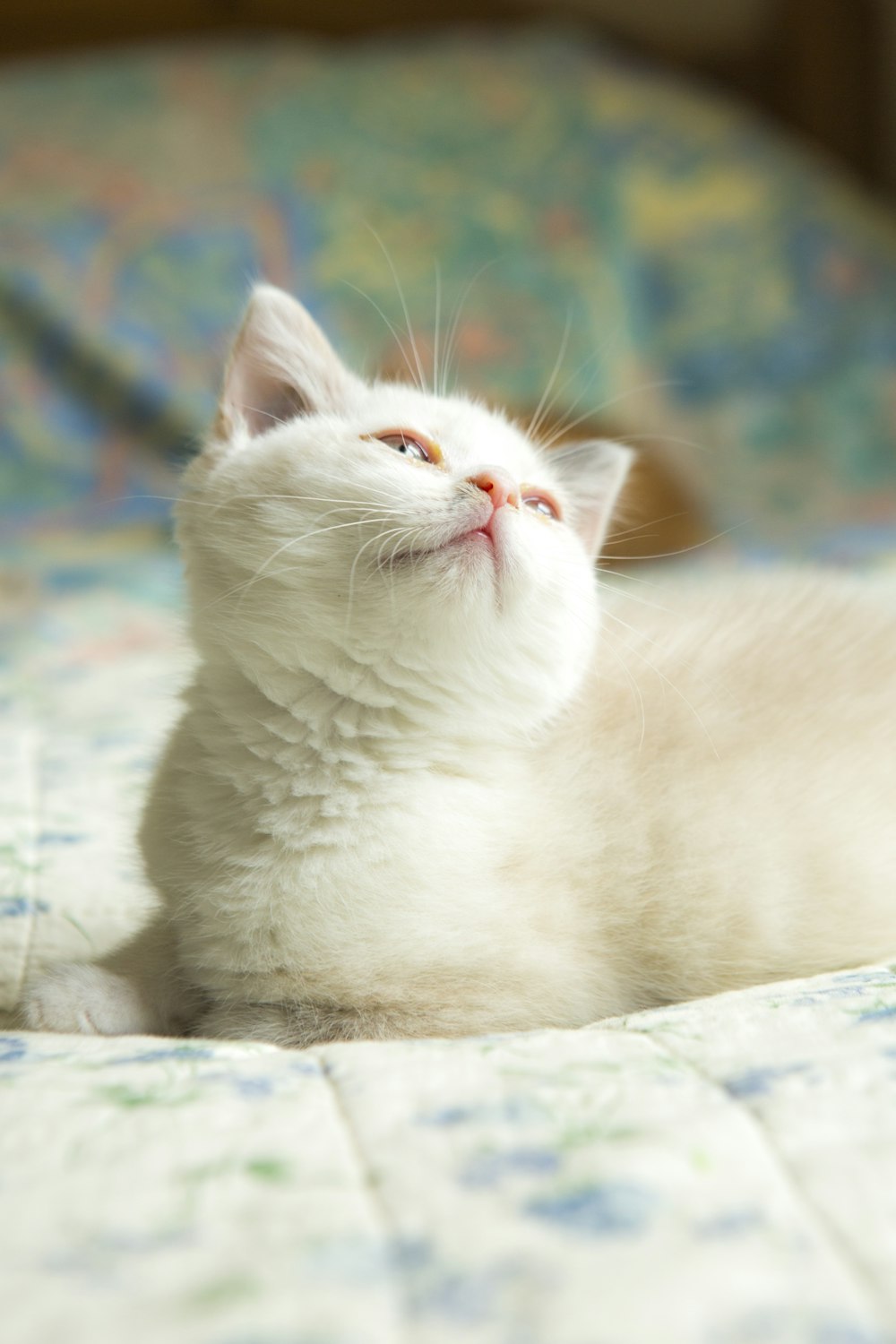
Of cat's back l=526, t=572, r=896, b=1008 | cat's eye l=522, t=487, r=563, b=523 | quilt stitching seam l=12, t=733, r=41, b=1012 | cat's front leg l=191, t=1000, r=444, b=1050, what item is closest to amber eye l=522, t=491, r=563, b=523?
cat's eye l=522, t=487, r=563, b=523

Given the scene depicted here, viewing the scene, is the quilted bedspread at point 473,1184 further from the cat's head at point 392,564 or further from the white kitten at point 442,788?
the cat's head at point 392,564

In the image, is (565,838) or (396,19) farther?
(396,19)

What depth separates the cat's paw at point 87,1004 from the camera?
0.86 meters

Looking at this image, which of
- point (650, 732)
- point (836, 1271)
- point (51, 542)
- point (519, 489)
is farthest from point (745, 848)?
point (51, 542)

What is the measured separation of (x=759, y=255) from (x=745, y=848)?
2.22 meters

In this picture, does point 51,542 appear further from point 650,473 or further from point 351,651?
point 351,651

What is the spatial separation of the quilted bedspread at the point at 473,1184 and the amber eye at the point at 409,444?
420mm

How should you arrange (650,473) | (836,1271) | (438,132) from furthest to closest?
(438,132), (650,473), (836,1271)

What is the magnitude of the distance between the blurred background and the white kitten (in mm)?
1401

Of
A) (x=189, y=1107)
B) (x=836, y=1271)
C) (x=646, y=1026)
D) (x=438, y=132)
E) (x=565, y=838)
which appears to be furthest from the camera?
(x=438, y=132)

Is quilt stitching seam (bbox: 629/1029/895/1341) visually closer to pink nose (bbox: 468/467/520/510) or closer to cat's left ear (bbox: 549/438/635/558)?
pink nose (bbox: 468/467/520/510)

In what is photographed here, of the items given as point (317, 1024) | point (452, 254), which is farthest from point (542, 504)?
point (452, 254)

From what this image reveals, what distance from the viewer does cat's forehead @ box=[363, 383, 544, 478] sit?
0.95m

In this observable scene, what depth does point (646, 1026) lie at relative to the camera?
0.78m
